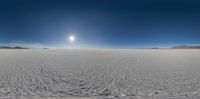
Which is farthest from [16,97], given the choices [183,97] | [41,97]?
[183,97]

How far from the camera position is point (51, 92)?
194 inches

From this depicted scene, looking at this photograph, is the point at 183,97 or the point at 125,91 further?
the point at 125,91

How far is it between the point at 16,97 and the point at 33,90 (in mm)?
906

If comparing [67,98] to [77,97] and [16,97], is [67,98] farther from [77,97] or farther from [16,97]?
[16,97]

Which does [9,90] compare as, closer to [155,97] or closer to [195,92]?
[155,97]

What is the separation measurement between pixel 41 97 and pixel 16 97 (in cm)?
60

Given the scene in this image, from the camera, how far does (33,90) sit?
16.9 feet

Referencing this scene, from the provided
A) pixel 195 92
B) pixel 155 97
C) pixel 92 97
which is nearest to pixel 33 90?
pixel 92 97

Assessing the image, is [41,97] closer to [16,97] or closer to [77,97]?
[16,97]

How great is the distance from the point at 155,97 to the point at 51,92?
2.84m

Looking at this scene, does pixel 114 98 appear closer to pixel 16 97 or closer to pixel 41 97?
pixel 41 97

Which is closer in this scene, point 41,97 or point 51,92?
point 41,97

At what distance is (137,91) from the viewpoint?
16.8 feet

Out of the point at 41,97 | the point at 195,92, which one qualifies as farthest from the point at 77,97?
the point at 195,92
